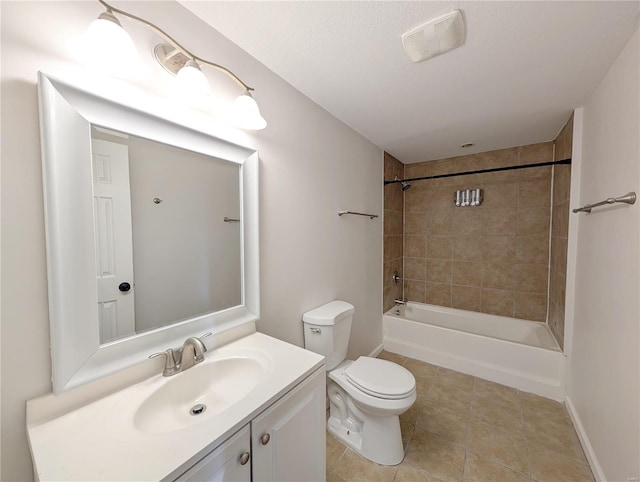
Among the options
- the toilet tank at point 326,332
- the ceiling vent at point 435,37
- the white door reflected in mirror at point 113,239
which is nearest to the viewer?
the white door reflected in mirror at point 113,239

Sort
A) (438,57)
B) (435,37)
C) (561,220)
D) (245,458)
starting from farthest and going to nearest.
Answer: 1. (561,220)
2. (438,57)
3. (435,37)
4. (245,458)

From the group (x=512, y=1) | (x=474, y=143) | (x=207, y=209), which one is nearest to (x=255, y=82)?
(x=207, y=209)

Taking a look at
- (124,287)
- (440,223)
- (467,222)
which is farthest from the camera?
(440,223)

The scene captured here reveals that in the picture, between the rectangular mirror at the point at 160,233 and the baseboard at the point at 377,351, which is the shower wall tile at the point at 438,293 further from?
the rectangular mirror at the point at 160,233

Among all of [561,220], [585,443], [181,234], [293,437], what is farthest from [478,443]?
[181,234]

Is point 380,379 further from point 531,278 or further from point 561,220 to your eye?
point 531,278

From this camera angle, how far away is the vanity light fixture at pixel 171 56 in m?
0.73

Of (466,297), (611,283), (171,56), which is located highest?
(171,56)

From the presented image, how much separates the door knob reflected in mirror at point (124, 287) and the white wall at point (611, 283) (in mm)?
2004

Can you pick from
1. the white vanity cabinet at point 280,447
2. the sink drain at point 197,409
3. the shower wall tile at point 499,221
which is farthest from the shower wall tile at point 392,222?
the sink drain at point 197,409

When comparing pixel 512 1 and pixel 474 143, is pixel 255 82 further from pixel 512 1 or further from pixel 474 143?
pixel 474 143

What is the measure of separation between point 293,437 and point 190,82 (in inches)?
54.5

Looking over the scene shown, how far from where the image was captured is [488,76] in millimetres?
1436

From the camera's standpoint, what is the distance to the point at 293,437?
0.98m
